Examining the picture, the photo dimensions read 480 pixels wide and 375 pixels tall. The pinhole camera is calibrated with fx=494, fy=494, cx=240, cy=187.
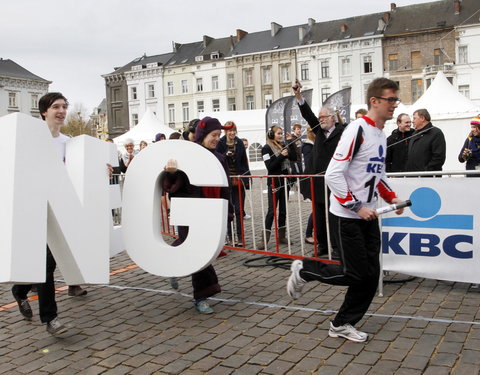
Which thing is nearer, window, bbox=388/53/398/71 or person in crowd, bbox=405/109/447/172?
person in crowd, bbox=405/109/447/172

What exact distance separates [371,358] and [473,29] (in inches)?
2060

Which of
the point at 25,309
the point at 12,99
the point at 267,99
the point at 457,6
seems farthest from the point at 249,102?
the point at 25,309

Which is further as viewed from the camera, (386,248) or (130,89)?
A: (130,89)

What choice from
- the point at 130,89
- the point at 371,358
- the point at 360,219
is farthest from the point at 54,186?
the point at 130,89

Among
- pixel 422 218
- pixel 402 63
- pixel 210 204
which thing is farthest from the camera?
pixel 402 63

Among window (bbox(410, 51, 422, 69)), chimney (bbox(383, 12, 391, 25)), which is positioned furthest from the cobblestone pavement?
chimney (bbox(383, 12, 391, 25))

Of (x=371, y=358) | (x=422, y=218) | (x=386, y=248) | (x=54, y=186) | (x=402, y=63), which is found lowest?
(x=371, y=358)

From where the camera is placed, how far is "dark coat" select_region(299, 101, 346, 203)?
670cm

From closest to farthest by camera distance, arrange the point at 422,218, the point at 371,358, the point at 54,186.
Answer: the point at 371,358, the point at 54,186, the point at 422,218

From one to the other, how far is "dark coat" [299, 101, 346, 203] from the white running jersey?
2.73m

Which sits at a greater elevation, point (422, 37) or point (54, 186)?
point (422, 37)

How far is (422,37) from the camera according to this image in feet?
166

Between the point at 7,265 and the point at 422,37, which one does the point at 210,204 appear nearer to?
the point at 7,265

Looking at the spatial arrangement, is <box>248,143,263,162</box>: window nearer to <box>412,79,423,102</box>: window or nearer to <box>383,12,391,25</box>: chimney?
<box>412,79,423,102</box>: window
